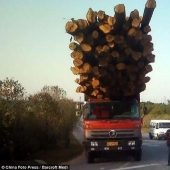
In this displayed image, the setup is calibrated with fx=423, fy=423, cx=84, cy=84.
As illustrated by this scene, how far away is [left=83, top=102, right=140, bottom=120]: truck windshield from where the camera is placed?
1667cm

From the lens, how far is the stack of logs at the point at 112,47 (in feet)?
50.8

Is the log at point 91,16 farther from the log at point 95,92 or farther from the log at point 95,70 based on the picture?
the log at point 95,92

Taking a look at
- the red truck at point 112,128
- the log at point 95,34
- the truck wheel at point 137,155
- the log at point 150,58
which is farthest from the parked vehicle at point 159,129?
the log at point 95,34

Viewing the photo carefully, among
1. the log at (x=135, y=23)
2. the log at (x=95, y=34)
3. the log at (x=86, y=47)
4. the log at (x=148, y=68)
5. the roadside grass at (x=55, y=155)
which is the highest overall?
the log at (x=135, y=23)

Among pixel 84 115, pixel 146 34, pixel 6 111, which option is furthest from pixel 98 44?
pixel 6 111

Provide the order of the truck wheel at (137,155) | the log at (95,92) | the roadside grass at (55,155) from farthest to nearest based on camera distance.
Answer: the roadside grass at (55,155)
the truck wheel at (137,155)
the log at (95,92)

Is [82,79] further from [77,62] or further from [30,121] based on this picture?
[30,121]

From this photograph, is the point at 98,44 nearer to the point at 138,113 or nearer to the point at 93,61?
the point at 93,61

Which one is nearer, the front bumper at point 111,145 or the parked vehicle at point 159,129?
the front bumper at point 111,145

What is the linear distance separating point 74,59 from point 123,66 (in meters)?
1.88

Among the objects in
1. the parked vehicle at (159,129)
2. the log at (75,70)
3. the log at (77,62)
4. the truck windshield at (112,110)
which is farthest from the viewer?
the parked vehicle at (159,129)

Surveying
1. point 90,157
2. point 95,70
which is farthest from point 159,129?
point 95,70

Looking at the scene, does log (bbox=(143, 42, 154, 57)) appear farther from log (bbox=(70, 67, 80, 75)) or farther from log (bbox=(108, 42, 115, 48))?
log (bbox=(70, 67, 80, 75))

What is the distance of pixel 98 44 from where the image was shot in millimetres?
15734
